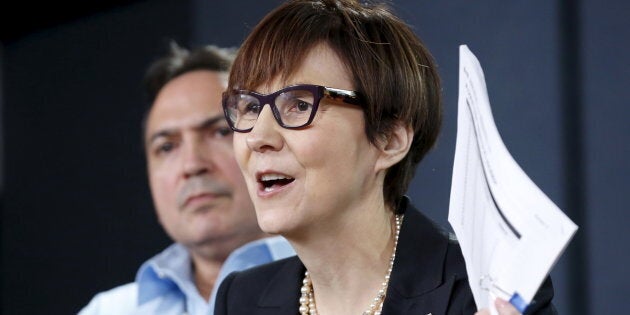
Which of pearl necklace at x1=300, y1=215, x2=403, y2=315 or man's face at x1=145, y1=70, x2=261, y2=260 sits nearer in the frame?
pearl necklace at x1=300, y1=215, x2=403, y2=315

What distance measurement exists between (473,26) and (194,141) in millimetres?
767

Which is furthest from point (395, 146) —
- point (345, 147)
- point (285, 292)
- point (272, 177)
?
point (285, 292)

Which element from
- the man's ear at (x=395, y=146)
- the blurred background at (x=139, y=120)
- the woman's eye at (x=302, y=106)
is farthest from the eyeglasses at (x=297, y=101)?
the blurred background at (x=139, y=120)

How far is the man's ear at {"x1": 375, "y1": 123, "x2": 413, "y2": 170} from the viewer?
1.71 m

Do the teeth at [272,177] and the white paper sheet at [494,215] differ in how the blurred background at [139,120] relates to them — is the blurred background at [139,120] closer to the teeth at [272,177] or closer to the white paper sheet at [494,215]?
the teeth at [272,177]

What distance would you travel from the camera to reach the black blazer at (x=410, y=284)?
5.22ft

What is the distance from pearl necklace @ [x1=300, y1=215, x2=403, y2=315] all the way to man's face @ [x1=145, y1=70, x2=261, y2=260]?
75cm

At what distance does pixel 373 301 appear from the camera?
1694 millimetres

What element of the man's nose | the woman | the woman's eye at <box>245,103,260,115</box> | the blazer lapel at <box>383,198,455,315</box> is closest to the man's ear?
the woman

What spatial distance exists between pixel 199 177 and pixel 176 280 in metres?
0.27

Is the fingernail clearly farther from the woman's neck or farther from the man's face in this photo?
the man's face

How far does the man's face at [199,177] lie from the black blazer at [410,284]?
24.0 inches

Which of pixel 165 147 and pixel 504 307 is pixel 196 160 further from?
pixel 504 307

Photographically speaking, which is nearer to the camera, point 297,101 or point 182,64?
point 297,101
